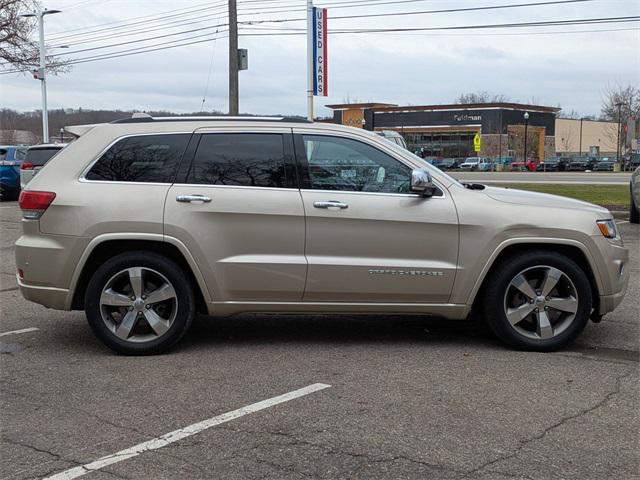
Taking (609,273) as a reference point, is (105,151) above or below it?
above

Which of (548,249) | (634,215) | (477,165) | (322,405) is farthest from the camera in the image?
(477,165)

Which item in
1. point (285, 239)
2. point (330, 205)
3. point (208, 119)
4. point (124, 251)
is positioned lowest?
point (124, 251)

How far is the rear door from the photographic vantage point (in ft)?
18.0

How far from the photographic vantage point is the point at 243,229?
550cm

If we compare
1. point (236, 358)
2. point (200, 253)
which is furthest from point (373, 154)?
point (236, 358)

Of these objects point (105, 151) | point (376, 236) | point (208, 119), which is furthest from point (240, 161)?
point (376, 236)

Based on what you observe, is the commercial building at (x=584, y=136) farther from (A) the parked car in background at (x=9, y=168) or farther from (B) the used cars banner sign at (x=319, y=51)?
(A) the parked car in background at (x=9, y=168)

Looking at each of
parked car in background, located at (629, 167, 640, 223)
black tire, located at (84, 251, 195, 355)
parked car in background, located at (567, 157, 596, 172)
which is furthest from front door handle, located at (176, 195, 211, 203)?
parked car in background, located at (567, 157, 596, 172)

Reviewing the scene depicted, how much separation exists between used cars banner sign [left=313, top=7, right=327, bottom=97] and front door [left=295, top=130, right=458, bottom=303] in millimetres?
14993

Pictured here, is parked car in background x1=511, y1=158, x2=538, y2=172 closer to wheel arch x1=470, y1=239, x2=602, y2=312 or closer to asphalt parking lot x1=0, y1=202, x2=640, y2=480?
asphalt parking lot x1=0, y1=202, x2=640, y2=480

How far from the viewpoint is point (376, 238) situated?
5.52 m

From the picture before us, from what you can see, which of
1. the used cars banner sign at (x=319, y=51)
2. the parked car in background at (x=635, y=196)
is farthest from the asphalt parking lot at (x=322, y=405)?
the used cars banner sign at (x=319, y=51)

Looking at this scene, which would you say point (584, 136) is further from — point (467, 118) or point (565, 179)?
point (565, 179)

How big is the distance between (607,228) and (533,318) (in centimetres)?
96
